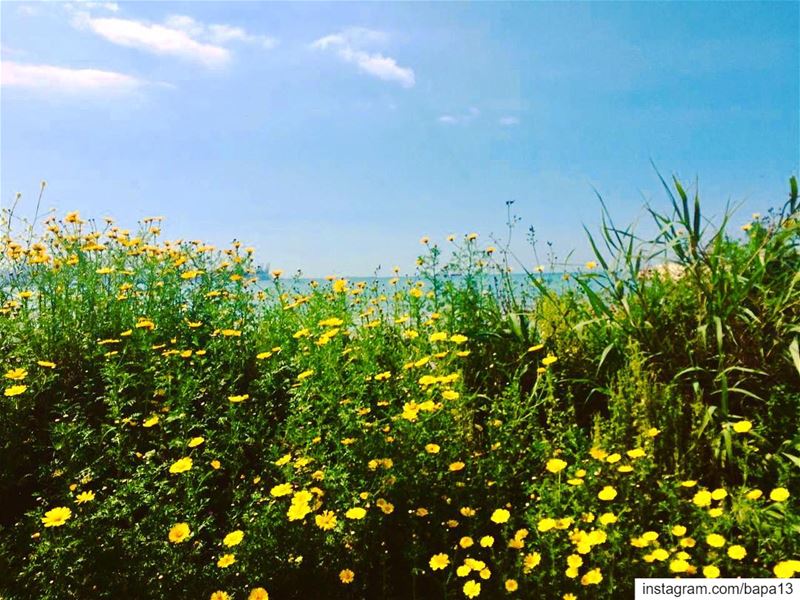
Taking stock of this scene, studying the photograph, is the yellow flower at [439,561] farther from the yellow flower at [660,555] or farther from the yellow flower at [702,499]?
the yellow flower at [702,499]

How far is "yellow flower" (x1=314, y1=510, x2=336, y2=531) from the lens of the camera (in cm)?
240

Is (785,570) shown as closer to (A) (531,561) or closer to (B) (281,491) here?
(A) (531,561)

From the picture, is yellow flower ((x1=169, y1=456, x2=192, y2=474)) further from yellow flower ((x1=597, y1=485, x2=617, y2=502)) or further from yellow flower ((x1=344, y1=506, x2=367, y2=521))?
yellow flower ((x1=597, y1=485, x2=617, y2=502))

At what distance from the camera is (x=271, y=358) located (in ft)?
14.5

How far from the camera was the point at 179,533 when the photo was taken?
2.41m

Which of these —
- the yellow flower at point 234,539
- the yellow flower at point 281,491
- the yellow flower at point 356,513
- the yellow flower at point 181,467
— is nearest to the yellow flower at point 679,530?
the yellow flower at point 356,513

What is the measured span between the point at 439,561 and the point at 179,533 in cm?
97

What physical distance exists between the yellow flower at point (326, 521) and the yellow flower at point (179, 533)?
1.57 ft

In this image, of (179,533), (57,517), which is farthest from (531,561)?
(57,517)

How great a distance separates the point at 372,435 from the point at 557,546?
89cm

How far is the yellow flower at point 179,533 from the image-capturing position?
94.3 inches

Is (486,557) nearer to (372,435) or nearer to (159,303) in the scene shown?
(372,435)

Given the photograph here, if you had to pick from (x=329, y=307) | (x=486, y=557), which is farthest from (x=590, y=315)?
(x=486, y=557)

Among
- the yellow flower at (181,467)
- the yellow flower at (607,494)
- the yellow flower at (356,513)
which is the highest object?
the yellow flower at (181,467)
